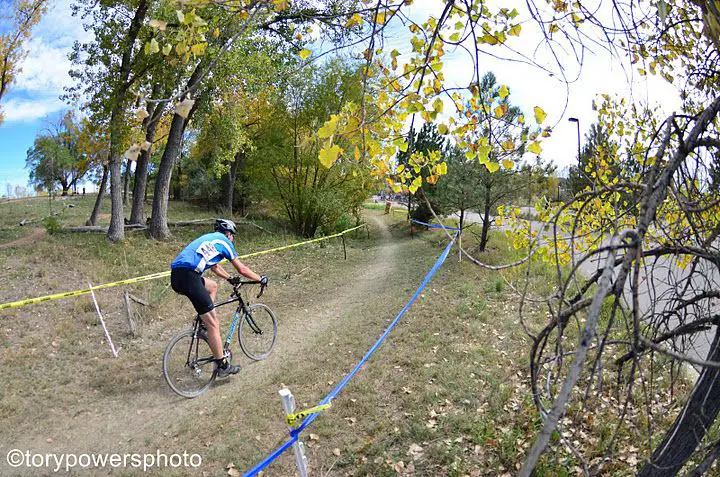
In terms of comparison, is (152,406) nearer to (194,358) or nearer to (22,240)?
(194,358)

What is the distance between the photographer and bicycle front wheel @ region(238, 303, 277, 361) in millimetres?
6833

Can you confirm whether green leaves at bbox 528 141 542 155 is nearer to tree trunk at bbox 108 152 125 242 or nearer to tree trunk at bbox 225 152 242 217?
tree trunk at bbox 108 152 125 242

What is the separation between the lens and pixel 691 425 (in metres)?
2.64

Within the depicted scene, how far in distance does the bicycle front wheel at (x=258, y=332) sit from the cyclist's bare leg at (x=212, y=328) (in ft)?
2.40

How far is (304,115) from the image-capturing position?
20.4 meters

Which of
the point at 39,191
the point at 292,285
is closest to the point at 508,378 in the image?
the point at 292,285

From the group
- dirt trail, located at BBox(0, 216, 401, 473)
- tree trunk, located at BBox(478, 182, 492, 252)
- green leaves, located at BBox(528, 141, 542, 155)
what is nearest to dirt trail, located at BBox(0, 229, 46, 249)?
dirt trail, located at BBox(0, 216, 401, 473)

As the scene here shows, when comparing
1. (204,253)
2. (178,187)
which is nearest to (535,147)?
(204,253)

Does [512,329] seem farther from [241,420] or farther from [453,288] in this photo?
[241,420]

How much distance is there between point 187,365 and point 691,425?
209 inches

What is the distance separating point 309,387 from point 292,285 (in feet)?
19.2

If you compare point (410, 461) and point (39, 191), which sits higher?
point (39, 191)

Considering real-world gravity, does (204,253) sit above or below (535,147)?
below

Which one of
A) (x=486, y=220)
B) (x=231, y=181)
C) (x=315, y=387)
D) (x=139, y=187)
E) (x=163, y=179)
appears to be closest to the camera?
(x=315, y=387)
